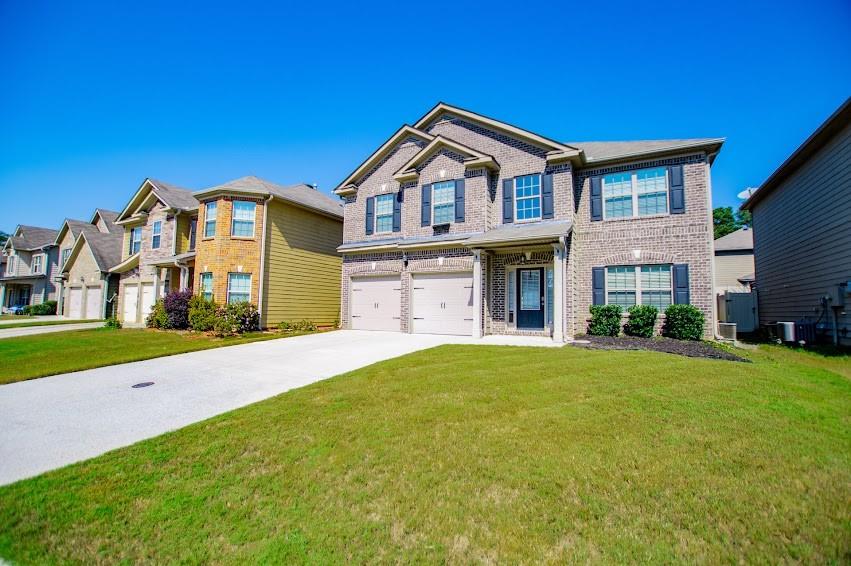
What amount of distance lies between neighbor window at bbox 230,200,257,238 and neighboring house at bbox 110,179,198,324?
359cm

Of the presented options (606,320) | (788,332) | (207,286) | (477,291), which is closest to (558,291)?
(606,320)

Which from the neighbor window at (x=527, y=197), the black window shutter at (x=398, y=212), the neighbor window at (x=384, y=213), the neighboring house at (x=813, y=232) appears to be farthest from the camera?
the neighbor window at (x=384, y=213)

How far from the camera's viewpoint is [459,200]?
47.3 feet

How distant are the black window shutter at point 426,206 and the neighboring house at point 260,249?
6185 millimetres

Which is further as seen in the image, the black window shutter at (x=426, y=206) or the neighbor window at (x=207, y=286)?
the neighbor window at (x=207, y=286)

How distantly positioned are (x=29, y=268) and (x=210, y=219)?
29.9m

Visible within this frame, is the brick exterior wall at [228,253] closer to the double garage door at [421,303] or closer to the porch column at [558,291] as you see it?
the double garage door at [421,303]

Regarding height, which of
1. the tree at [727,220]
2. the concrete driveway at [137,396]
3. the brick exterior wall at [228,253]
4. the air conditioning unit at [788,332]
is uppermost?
the tree at [727,220]

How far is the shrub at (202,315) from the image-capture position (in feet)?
50.2

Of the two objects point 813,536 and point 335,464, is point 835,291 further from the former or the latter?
point 335,464

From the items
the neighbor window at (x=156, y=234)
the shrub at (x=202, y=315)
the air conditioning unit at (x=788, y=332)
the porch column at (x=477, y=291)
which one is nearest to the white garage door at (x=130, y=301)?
the neighbor window at (x=156, y=234)

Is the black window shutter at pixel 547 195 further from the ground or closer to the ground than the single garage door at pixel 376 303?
further from the ground

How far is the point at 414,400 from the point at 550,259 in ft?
30.0

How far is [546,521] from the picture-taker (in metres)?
2.83
